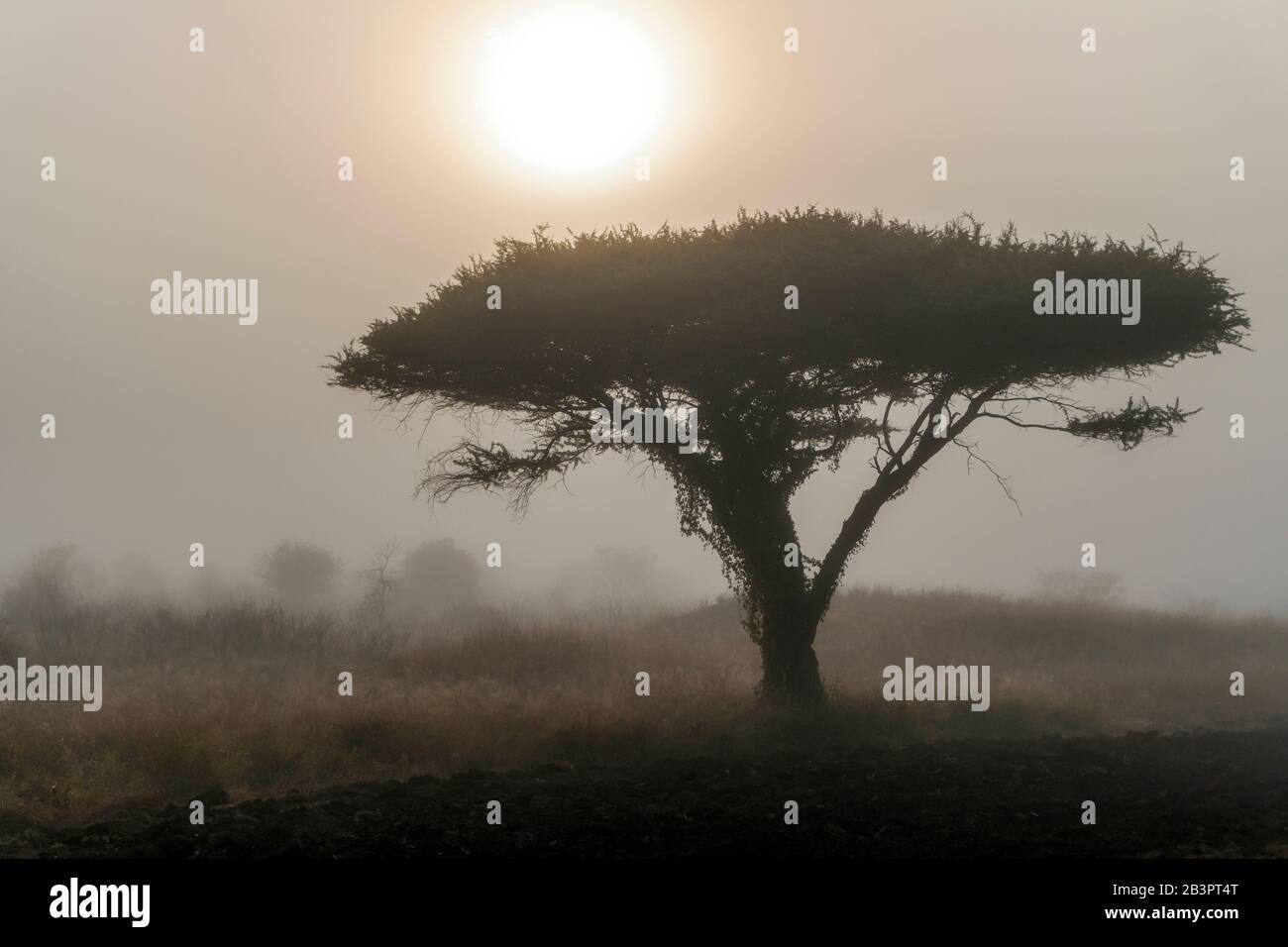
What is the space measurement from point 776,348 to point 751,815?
31.6 ft

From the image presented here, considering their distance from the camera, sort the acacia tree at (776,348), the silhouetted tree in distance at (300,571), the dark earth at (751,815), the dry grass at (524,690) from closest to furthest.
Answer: the dark earth at (751,815) < the dry grass at (524,690) < the acacia tree at (776,348) < the silhouetted tree in distance at (300,571)

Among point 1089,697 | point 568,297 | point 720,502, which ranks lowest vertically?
point 1089,697

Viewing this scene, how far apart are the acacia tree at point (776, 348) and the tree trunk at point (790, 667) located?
3cm

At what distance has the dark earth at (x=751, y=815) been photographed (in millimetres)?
10445

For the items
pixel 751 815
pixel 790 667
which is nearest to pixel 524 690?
pixel 790 667

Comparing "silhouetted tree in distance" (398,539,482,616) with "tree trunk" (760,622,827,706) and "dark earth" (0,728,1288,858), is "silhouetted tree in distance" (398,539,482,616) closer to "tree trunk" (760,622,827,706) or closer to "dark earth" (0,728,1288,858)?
"tree trunk" (760,622,827,706)

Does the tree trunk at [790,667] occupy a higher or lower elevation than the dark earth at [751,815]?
higher

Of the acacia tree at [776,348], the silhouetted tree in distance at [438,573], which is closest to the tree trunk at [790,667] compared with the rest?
the acacia tree at [776,348]

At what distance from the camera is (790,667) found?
2014 cm

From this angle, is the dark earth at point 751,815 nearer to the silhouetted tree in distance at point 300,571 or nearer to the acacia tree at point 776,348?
the acacia tree at point 776,348
